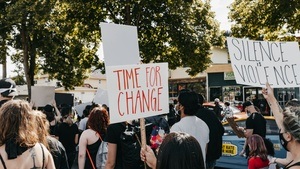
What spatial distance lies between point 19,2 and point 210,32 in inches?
465

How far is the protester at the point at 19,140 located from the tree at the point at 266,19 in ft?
49.2

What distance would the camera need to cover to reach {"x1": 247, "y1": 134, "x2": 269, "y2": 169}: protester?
20.1ft

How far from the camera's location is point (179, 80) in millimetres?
47281

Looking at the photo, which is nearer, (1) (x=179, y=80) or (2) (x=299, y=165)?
(2) (x=299, y=165)

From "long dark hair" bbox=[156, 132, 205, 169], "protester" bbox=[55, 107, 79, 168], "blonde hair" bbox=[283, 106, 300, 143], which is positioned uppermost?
"blonde hair" bbox=[283, 106, 300, 143]

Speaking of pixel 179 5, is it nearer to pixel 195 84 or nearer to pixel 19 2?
pixel 19 2

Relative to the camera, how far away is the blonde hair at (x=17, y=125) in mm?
3252

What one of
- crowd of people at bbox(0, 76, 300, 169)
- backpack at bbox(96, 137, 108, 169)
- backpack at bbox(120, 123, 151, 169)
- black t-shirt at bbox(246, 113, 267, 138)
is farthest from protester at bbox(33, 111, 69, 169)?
black t-shirt at bbox(246, 113, 267, 138)

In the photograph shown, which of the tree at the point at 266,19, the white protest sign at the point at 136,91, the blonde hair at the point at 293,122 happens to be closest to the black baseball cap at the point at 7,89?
the white protest sign at the point at 136,91

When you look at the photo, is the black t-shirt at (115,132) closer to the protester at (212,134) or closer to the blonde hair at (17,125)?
the blonde hair at (17,125)

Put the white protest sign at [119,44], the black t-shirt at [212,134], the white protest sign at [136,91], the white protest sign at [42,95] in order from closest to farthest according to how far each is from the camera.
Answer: the white protest sign at [136,91] < the white protest sign at [119,44] < the black t-shirt at [212,134] < the white protest sign at [42,95]

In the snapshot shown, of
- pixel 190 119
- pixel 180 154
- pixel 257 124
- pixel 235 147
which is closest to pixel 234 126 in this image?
pixel 257 124

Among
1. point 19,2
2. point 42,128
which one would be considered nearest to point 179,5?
point 19,2

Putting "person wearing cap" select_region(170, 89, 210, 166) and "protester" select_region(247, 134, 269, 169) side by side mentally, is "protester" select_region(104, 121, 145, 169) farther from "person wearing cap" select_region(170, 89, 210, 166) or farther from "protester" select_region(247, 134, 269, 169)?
"protester" select_region(247, 134, 269, 169)
